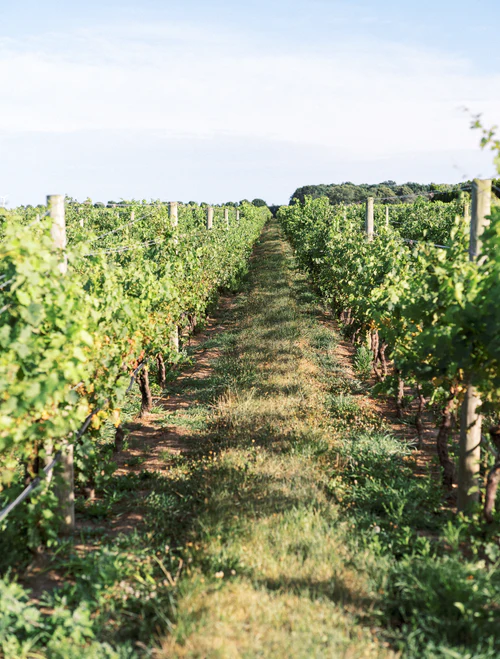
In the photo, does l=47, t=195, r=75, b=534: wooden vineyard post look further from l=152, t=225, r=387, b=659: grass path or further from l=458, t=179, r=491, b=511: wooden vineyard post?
l=458, t=179, r=491, b=511: wooden vineyard post

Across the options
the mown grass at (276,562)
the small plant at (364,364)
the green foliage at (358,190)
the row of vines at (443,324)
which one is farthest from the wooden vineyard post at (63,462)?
the green foliage at (358,190)

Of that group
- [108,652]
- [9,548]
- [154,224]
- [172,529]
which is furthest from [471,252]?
[154,224]

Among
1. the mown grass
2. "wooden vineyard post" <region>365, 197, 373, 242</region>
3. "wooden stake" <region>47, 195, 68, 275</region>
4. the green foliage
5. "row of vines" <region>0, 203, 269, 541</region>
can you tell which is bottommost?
the mown grass

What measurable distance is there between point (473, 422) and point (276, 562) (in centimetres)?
207

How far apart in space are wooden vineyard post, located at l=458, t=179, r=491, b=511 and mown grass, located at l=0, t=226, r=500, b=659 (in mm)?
309

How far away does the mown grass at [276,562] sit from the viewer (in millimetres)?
3166

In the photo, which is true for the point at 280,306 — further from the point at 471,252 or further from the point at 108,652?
the point at 108,652

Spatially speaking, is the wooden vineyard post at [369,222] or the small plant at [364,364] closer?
the small plant at [364,364]

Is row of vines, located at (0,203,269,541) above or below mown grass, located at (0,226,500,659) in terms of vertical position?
above

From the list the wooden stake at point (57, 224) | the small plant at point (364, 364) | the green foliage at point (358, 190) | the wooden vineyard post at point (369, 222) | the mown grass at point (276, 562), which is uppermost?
the green foliage at point (358, 190)

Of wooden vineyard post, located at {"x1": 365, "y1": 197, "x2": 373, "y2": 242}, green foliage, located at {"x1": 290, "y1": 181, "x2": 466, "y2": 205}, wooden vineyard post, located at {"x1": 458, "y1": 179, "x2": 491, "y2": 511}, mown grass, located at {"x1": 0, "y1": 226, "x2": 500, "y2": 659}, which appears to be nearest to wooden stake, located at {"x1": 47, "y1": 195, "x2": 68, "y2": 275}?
mown grass, located at {"x1": 0, "y1": 226, "x2": 500, "y2": 659}

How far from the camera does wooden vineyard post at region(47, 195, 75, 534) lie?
465cm

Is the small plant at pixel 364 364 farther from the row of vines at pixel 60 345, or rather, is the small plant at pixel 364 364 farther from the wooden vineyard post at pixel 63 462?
the wooden vineyard post at pixel 63 462

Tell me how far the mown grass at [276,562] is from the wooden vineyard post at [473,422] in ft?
1.01
